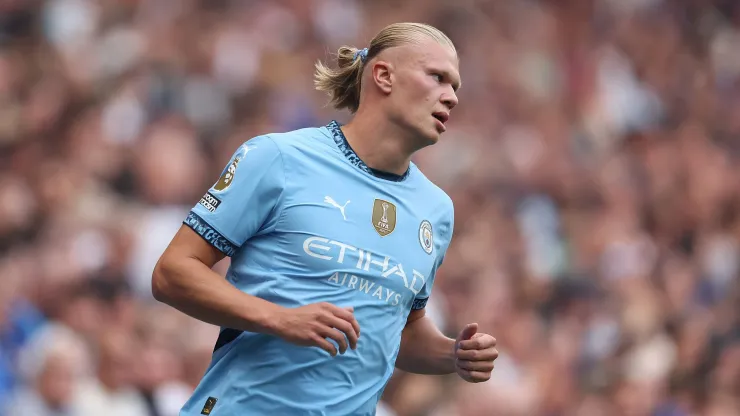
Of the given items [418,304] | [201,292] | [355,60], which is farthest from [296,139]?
[418,304]

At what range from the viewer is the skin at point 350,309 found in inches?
146

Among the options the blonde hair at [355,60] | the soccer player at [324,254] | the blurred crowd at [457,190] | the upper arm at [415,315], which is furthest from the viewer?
the blurred crowd at [457,190]

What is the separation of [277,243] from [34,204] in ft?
15.9

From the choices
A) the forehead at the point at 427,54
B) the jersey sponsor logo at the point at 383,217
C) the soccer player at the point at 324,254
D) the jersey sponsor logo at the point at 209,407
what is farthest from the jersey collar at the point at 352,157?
the jersey sponsor logo at the point at 209,407

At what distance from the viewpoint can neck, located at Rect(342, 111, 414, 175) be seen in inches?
170

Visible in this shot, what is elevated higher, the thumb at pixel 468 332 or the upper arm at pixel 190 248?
the thumb at pixel 468 332

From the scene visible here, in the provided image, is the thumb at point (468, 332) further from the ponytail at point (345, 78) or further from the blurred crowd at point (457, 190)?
the blurred crowd at point (457, 190)

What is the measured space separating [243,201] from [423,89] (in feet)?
2.66

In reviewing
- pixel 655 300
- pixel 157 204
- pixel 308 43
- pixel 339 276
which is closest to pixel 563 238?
pixel 655 300

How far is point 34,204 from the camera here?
845 centimetres

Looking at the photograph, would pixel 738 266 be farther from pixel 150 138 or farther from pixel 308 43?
pixel 150 138

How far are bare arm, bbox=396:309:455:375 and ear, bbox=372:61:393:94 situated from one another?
885 millimetres

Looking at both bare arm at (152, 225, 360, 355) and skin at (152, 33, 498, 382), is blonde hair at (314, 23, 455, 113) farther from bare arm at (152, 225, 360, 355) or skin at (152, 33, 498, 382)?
bare arm at (152, 225, 360, 355)

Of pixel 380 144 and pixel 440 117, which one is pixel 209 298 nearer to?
pixel 380 144
